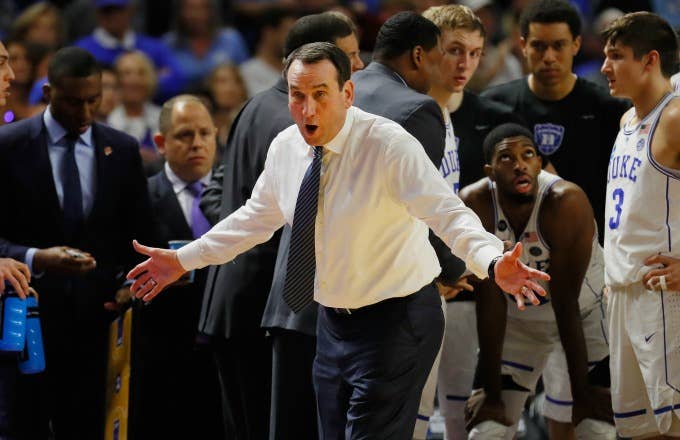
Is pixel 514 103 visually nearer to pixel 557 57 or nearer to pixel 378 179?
pixel 557 57

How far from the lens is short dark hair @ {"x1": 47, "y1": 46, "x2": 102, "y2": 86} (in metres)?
5.50

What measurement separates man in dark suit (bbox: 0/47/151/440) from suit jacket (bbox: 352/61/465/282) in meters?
1.31

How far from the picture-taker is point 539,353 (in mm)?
5797

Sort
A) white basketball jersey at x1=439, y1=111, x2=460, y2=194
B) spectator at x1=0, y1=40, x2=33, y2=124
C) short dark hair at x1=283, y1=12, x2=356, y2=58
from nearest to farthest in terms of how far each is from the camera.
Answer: short dark hair at x1=283, y1=12, x2=356, y2=58 < white basketball jersey at x1=439, y1=111, x2=460, y2=194 < spectator at x1=0, y1=40, x2=33, y2=124

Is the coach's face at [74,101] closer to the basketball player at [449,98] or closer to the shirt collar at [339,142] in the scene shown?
the basketball player at [449,98]

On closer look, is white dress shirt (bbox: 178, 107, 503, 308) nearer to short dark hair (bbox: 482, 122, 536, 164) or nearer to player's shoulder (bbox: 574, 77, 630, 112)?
short dark hair (bbox: 482, 122, 536, 164)

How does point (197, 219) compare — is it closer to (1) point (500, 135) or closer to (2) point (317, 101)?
(1) point (500, 135)

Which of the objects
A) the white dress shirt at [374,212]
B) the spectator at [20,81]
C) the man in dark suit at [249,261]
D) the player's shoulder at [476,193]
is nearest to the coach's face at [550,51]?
the player's shoulder at [476,193]

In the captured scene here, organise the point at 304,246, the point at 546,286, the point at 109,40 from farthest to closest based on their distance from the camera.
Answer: the point at 109,40, the point at 546,286, the point at 304,246

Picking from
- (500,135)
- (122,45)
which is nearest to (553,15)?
(500,135)

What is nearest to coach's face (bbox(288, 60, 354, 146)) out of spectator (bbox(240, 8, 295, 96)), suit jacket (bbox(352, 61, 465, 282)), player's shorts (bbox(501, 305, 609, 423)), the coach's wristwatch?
suit jacket (bbox(352, 61, 465, 282))

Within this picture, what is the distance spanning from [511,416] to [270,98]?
188 centimetres

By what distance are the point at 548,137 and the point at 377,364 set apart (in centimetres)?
248

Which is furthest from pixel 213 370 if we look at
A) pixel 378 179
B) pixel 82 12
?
pixel 82 12
